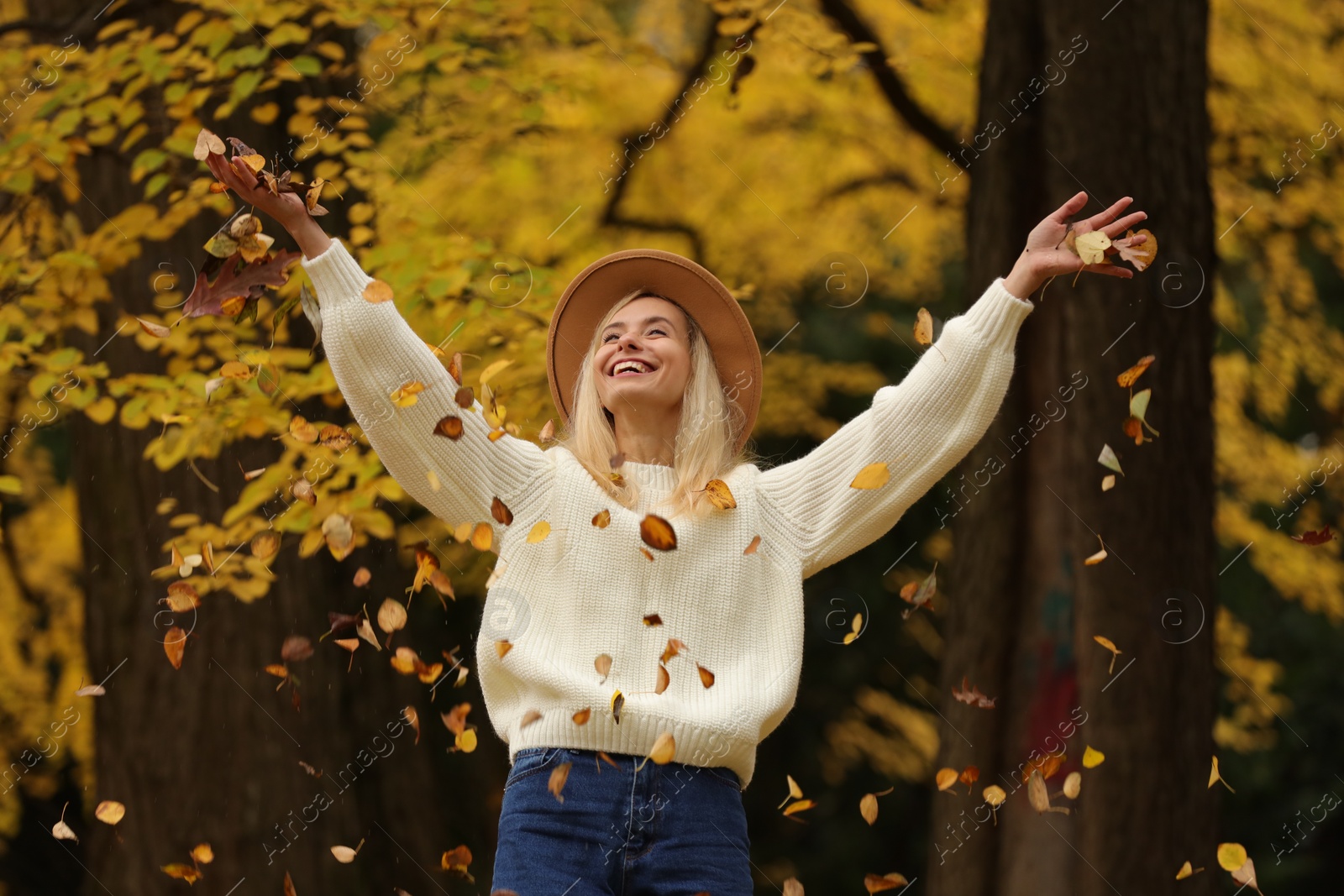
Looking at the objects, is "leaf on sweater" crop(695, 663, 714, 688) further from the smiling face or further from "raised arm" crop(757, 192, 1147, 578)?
the smiling face

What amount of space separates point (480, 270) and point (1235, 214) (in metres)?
4.57

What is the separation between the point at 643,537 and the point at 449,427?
400 millimetres

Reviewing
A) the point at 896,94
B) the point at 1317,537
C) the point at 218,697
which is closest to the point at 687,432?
the point at 1317,537

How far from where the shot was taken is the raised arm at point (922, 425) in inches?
102

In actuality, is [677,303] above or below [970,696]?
above

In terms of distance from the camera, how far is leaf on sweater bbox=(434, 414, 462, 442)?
2555 millimetres

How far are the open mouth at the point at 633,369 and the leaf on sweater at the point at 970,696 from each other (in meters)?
2.04

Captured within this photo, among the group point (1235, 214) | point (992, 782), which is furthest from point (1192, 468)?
point (1235, 214)

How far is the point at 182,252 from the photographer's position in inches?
200

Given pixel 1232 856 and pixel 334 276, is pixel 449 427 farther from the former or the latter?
pixel 1232 856

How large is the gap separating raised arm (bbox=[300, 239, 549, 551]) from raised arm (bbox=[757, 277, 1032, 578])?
499 millimetres

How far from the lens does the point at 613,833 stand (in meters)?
2.31

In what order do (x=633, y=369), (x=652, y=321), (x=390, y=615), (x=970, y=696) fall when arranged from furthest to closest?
(x=970, y=696)
(x=390, y=615)
(x=652, y=321)
(x=633, y=369)

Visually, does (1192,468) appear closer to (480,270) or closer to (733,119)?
(480,270)
